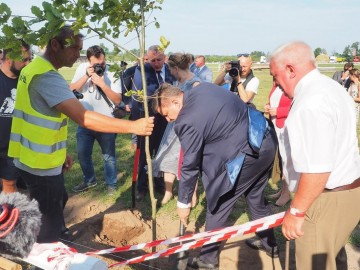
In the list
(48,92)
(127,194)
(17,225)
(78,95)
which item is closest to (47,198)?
(48,92)

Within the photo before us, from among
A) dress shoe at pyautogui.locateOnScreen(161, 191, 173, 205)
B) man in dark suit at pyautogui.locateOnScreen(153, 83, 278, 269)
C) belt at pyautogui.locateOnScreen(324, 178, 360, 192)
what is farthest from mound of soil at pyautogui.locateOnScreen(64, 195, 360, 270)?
belt at pyautogui.locateOnScreen(324, 178, 360, 192)

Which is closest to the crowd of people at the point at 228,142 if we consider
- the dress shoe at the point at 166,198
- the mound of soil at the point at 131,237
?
the mound of soil at the point at 131,237

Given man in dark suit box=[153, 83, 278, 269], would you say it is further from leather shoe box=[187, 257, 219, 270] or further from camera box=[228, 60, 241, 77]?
camera box=[228, 60, 241, 77]

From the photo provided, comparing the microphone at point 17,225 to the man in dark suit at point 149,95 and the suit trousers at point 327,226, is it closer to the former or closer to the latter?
the suit trousers at point 327,226

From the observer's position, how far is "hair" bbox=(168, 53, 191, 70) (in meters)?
4.43

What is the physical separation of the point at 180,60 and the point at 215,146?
1.67m

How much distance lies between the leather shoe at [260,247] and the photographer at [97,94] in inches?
88.3

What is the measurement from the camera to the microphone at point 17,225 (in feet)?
4.54

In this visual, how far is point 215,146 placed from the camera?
3.16 m

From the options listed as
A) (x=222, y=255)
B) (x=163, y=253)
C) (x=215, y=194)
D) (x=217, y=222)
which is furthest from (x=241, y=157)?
(x=222, y=255)

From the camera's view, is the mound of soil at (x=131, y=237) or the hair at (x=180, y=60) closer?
the mound of soil at (x=131, y=237)

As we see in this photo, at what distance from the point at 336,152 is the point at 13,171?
3.21 m

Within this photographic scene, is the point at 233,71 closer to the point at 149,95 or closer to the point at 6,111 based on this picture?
the point at 149,95

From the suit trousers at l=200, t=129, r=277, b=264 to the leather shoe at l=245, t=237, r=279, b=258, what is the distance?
55 centimetres
